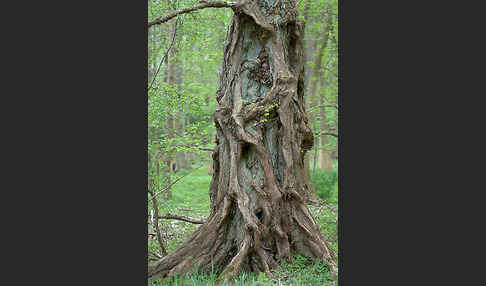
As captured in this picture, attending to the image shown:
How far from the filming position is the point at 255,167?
4.98 m

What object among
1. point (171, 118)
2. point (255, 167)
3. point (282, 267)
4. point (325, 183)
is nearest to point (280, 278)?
point (282, 267)

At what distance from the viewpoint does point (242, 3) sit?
16.6 ft

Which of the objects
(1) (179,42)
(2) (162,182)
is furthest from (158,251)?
(1) (179,42)

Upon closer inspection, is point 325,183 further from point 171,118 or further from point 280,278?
point 280,278

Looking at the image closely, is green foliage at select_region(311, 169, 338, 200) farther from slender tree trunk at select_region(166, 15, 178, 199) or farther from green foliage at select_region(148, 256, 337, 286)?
green foliage at select_region(148, 256, 337, 286)

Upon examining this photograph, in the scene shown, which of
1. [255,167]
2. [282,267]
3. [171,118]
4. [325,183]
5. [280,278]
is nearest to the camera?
[280,278]

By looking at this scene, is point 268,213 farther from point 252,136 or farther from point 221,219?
point 252,136

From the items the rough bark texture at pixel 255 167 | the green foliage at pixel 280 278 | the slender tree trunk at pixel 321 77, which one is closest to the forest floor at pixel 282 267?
the green foliage at pixel 280 278

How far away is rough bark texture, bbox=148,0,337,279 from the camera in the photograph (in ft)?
15.6

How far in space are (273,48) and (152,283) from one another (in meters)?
3.46

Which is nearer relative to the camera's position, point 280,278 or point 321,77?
point 280,278

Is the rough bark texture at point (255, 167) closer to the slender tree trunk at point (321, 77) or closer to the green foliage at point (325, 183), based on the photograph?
the slender tree trunk at point (321, 77)

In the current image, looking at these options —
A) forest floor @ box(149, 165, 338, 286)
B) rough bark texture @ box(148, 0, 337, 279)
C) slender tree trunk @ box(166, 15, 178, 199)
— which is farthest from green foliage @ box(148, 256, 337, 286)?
slender tree trunk @ box(166, 15, 178, 199)

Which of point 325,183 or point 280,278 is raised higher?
point 325,183
